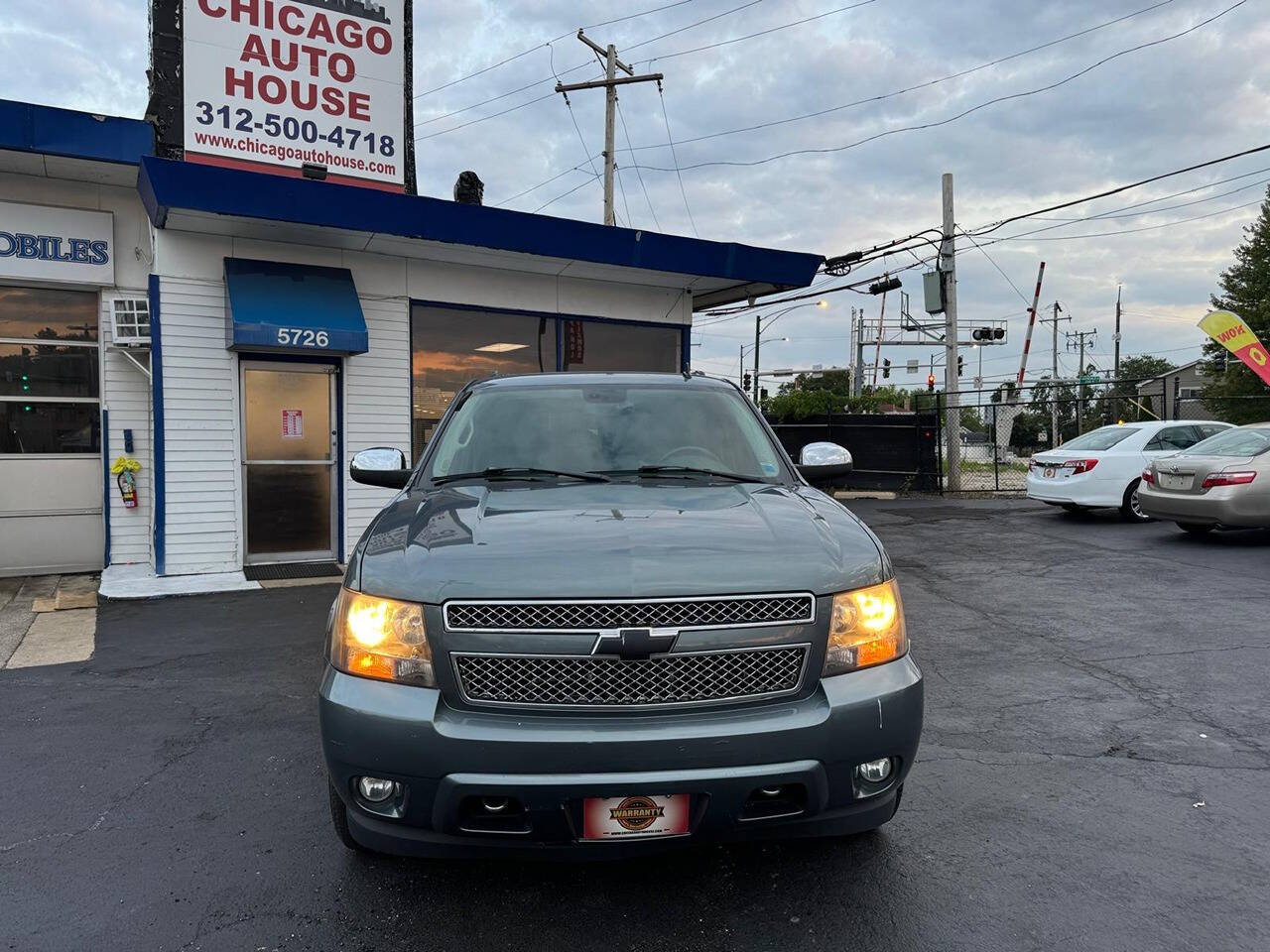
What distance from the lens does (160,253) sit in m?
8.93

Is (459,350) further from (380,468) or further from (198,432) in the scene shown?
(380,468)

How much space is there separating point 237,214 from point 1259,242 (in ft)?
173

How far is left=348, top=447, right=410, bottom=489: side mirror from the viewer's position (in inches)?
159

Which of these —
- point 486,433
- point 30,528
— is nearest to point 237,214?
point 30,528

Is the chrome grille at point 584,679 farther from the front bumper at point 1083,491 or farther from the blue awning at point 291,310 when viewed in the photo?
the front bumper at point 1083,491

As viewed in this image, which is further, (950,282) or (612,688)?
(950,282)

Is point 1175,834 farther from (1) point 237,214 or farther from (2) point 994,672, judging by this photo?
(1) point 237,214

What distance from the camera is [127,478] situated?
368 inches

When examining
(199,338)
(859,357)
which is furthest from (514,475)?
(859,357)

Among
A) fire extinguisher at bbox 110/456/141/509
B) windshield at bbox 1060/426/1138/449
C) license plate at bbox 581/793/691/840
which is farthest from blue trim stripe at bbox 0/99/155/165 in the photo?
windshield at bbox 1060/426/1138/449

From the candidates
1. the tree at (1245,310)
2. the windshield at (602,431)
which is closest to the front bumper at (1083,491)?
the windshield at (602,431)

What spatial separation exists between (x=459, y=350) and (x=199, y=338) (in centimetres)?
312

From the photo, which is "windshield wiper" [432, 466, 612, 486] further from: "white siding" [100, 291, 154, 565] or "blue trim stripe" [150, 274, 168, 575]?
"white siding" [100, 291, 154, 565]

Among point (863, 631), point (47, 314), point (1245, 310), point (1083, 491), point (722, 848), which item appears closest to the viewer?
point (863, 631)
